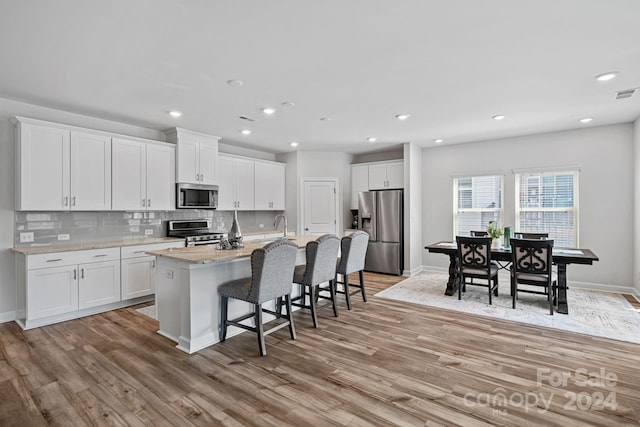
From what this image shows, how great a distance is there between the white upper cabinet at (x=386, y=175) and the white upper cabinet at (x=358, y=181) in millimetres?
116

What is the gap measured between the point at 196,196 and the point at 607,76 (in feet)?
17.7

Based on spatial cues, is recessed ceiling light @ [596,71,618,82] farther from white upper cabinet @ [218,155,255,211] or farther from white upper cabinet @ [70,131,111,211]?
white upper cabinet @ [70,131,111,211]

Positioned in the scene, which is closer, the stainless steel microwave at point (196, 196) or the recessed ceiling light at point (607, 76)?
the recessed ceiling light at point (607, 76)

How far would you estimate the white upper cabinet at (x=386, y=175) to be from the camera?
21.6 ft

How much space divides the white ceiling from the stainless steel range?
65.9 inches

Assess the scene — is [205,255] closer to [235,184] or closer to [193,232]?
[193,232]

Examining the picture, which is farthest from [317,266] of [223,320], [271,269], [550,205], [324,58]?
[550,205]

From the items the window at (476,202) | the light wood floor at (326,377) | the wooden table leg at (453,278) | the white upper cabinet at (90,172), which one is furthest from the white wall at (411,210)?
the white upper cabinet at (90,172)

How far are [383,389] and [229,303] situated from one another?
1.73m

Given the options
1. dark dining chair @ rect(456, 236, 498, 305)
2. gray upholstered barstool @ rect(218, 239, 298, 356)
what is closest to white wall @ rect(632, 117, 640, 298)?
dark dining chair @ rect(456, 236, 498, 305)

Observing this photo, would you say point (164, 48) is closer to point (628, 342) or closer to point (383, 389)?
point (383, 389)

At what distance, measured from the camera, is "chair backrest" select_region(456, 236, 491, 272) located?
4449 mm

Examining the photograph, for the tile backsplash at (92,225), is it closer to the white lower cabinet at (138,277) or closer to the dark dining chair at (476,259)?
the white lower cabinet at (138,277)

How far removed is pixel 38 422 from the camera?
201 cm
